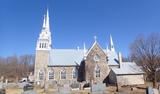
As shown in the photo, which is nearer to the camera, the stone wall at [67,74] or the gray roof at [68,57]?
the stone wall at [67,74]

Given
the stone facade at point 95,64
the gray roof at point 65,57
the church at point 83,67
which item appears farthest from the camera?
the gray roof at point 65,57

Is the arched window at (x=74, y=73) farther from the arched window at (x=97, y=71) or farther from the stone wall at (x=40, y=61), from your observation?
the stone wall at (x=40, y=61)

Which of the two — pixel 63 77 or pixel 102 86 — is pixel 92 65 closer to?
pixel 63 77

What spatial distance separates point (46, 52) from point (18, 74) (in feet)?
149

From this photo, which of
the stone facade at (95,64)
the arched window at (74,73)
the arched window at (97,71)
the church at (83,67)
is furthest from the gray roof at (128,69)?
the arched window at (74,73)

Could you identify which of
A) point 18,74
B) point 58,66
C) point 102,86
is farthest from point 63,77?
point 18,74

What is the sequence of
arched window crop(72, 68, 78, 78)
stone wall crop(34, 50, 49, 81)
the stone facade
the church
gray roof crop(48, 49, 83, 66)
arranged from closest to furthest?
1. the church
2. the stone facade
3. stone wall crop(34, 50, 49, 81)
4. arched window crop(72, 68, 78, 78)
5. gray roof crop(48, 49, 83, 66)

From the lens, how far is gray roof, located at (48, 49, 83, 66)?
48.5 m

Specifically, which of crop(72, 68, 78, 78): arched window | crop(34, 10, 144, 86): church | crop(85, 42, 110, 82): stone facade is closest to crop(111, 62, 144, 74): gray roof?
crop(34, 10, 144, 86): church

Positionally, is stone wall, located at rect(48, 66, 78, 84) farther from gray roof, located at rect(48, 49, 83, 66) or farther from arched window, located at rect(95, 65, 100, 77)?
arched window, located at rect(95, 65, 100, 77)

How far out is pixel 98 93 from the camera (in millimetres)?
24422

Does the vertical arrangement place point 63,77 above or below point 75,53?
below

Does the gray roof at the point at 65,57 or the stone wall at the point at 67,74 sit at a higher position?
the gray roof at the point at 65,57

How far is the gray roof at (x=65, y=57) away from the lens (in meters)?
48.5
